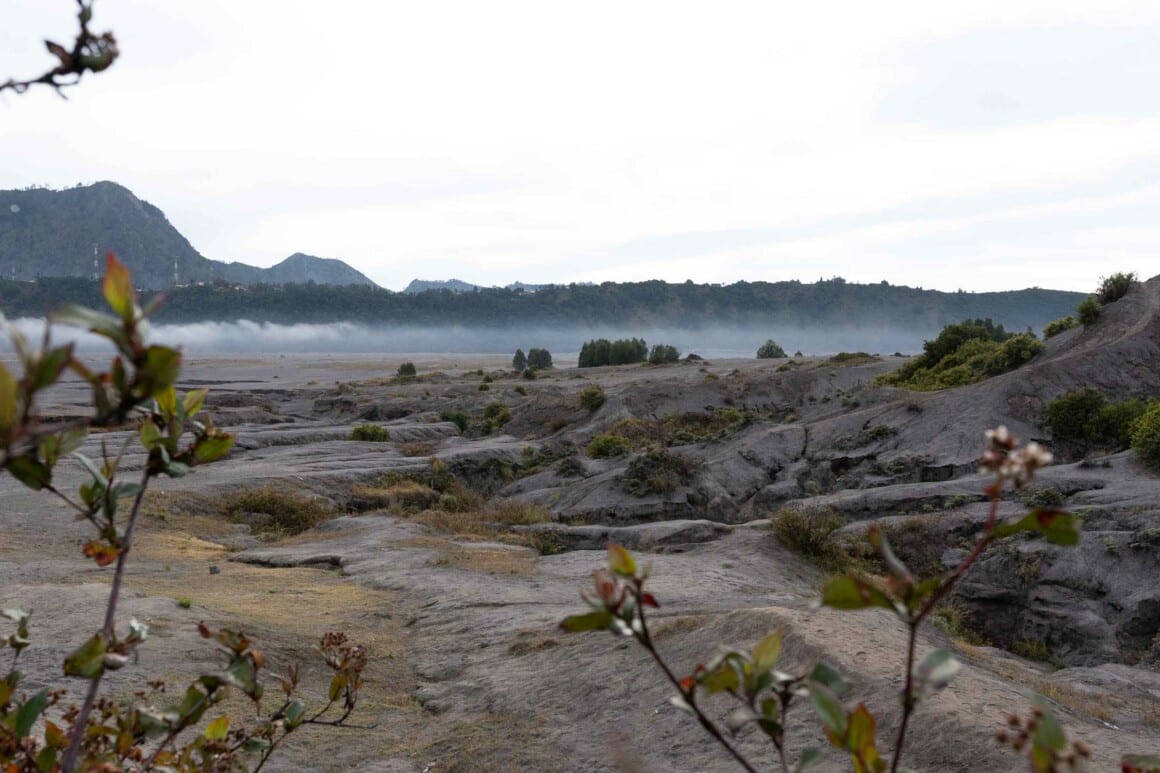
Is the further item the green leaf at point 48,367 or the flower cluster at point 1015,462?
the flower cluster at point 1015,462

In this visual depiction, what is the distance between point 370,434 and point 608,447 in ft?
27.5

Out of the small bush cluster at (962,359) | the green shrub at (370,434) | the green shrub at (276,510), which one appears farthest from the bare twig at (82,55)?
the green shrub at (370,434)

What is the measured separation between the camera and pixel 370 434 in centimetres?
2797

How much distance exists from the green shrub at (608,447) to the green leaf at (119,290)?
71.0 feet

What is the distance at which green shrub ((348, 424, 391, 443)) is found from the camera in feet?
91.2

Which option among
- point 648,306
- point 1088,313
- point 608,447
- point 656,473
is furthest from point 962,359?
point 648,306

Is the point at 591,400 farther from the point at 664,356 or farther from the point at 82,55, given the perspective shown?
the point at 82,55

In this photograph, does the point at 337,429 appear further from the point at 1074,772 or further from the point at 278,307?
the point at 278,307

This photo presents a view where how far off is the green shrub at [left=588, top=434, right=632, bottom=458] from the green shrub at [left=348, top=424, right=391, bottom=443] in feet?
23.5

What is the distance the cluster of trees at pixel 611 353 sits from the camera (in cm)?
6228

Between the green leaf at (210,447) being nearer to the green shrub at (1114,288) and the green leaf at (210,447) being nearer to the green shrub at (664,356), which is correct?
the green shrub at (1114,288)

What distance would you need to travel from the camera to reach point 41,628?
752cm

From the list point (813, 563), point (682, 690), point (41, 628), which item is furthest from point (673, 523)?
point (682, 690)

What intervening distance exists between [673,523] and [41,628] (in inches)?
379
